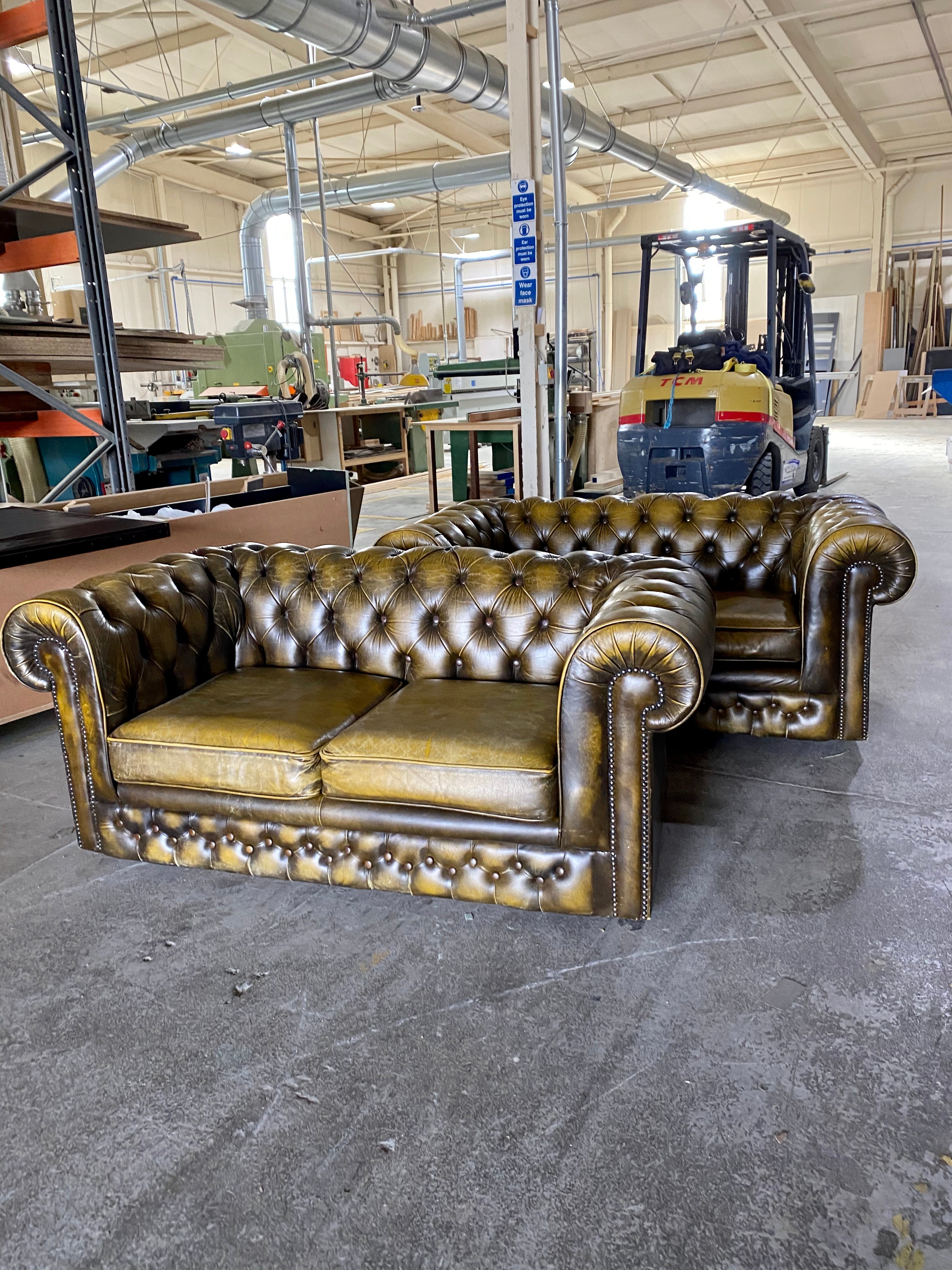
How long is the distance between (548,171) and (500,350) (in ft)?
27.8

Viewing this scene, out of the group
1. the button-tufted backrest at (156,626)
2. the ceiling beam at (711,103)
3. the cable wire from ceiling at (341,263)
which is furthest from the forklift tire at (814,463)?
the cable wire from ceiling at (341,263)

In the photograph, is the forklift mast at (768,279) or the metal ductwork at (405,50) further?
the forklift mast at (768,279)

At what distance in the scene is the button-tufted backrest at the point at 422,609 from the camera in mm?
2389

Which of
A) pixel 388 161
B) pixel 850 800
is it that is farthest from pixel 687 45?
pixel 850 800

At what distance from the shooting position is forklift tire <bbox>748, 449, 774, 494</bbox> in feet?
21.4

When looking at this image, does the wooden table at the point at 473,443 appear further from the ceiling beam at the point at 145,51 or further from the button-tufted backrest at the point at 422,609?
the ceiling beam at the point at 145,51

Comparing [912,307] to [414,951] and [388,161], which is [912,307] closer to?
[388,161]

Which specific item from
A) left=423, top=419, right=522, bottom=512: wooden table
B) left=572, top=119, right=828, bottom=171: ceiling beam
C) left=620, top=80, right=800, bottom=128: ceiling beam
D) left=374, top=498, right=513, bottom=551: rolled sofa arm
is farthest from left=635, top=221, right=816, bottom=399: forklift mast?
left=572, top=119, right=828, bottom=171: ceiling beam

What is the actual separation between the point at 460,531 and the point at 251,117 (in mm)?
6924

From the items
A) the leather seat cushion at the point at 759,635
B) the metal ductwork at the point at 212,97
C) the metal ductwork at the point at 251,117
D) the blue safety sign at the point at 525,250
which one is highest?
the metal ductwork at the point at 212,97

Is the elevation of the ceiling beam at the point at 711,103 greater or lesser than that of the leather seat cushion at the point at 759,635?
greater

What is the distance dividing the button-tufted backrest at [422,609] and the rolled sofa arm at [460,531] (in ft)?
1.07

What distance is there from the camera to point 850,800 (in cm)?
259

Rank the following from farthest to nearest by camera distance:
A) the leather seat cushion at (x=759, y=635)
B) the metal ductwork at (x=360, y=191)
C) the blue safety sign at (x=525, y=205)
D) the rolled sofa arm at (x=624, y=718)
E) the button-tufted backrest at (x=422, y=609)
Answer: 1. the metal ductwork at (x=360, y=191)
2. the blue safety sign at (x=525, y=205)
3. the leather seat cushion at (x=759, y=635)
4. the button-tufted backrest at (x=422, y=609)
5. the rolled sofa arm at (x=624, y=718)
